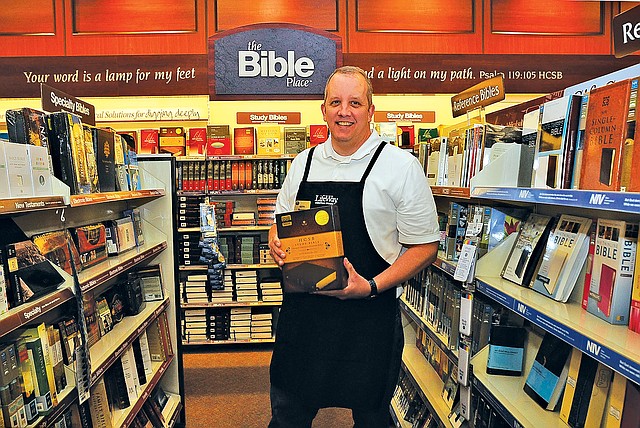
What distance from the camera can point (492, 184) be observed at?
248 centimetres

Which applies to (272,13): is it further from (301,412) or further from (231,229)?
(301,412)

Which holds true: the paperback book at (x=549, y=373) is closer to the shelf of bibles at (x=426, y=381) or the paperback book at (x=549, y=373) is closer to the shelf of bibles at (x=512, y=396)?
the shelf of bibles at (x=512, y=396)

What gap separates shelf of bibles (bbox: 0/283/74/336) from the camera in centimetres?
168

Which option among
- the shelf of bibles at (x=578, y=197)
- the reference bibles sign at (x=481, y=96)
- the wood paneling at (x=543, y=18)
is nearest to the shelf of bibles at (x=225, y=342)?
the reference bibles sign at (x=481, y=96)

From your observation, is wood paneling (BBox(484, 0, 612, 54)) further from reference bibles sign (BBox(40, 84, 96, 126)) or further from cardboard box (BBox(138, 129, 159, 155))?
reference bibles sign (BBox(40, 84, 96, 126))

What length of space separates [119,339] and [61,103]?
1.23 metres

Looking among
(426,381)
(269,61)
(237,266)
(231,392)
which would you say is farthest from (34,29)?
(426,381)

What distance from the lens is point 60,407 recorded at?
6.62ft

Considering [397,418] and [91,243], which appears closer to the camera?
[91,243]

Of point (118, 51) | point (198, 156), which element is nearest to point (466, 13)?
point (198, 156)

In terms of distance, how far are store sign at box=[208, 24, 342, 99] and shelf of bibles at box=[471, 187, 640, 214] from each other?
1.96m

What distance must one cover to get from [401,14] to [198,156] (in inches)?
134

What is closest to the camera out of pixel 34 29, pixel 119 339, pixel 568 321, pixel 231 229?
pixel 568 321

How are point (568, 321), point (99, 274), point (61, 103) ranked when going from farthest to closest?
point (61, 103), point (99, 274), point (568, 321)
